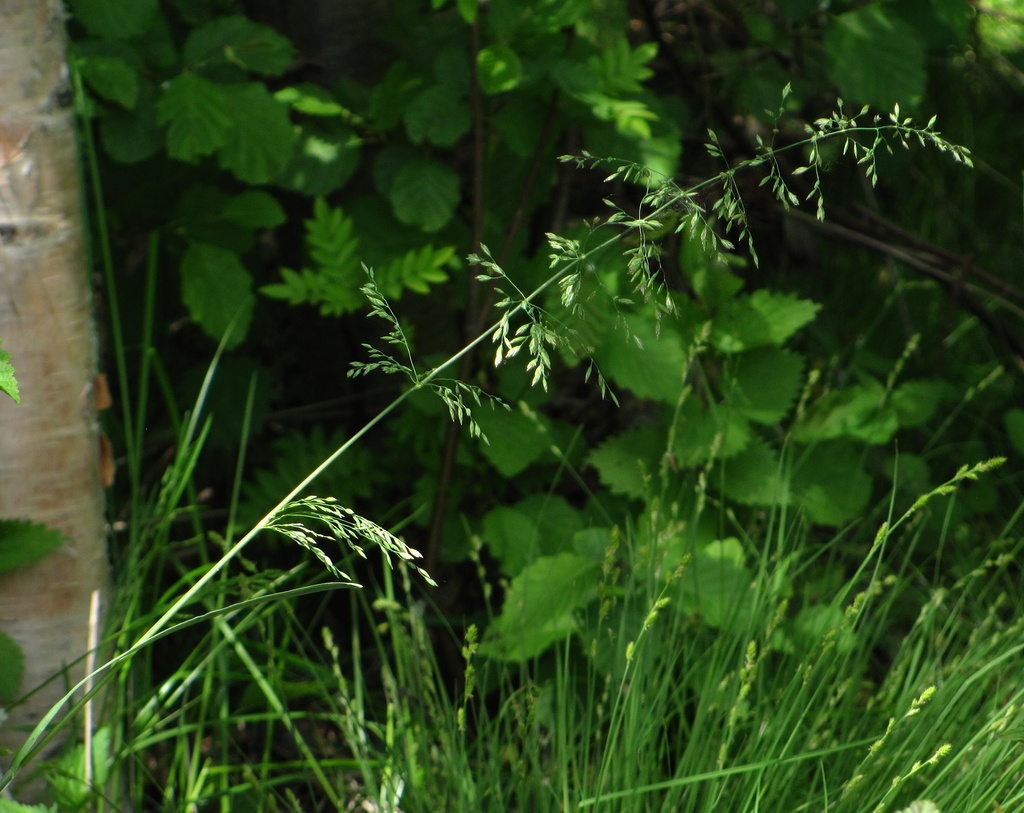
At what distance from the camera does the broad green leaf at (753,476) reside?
1697mm

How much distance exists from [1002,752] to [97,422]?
121cm

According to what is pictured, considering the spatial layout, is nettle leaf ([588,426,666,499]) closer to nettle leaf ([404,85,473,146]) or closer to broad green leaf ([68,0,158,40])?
nettle leaf ([404,85,473,146])

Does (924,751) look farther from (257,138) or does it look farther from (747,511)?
(257,138)

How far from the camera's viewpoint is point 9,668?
4.19ft

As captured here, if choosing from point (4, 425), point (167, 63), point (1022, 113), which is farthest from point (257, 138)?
point (1022, 113)

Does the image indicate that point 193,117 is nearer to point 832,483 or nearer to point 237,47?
point 237,47

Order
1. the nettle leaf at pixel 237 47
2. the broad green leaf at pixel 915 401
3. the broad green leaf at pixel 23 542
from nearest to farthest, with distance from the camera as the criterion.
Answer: the broad green leaf at pixel 23 542 < the nettle leaf at pixel 237 47 < the broad green leaf at pixel 915 401

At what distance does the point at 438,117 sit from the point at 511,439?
0.54 m

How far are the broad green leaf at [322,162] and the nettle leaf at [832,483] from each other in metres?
0.92

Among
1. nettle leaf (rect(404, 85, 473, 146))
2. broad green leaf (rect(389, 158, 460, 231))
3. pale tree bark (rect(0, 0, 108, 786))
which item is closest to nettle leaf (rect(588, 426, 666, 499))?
broad green leaf (rect(389, 158, 460, 231))

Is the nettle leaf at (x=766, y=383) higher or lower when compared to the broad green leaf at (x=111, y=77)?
lower

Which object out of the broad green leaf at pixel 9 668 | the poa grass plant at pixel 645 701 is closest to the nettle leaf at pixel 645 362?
the poa grass plant at pixel 645 701

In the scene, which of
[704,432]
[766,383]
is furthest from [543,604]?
[766,383]

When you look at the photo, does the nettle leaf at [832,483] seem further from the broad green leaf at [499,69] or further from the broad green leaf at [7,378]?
the broad green leaf at [7,378]
